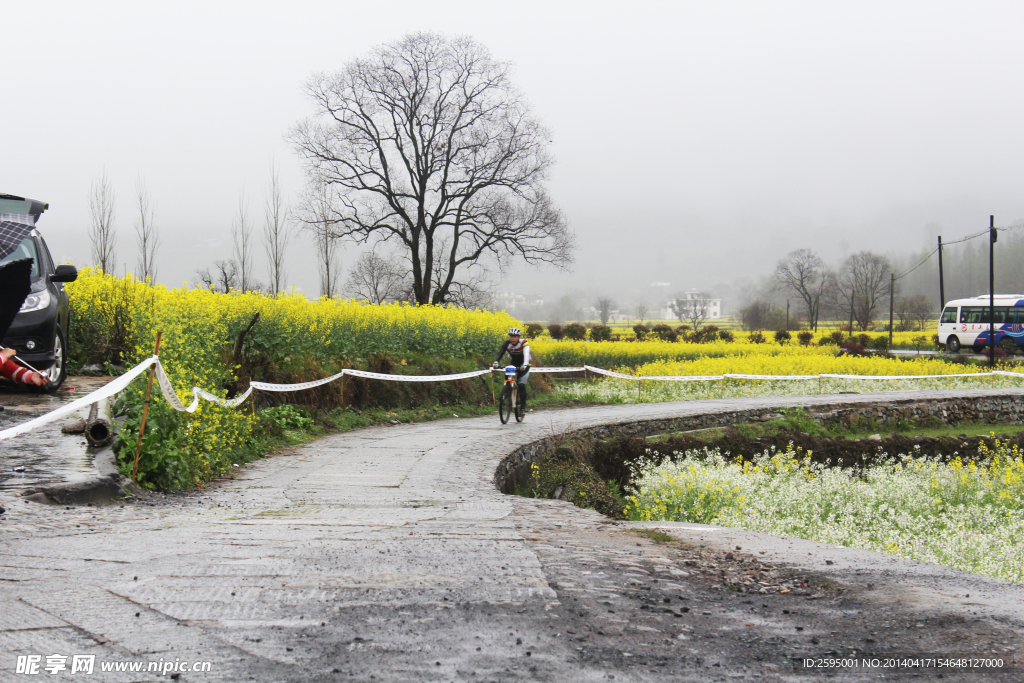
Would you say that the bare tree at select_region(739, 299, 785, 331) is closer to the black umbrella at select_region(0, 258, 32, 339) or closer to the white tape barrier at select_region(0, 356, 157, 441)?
the white tape barrier at select_region(0, 356, 157, 441)

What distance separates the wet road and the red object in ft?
9.85

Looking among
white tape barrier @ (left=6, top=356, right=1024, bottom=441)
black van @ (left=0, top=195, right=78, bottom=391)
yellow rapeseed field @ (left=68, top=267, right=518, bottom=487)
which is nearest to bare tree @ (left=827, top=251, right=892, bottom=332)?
white tape barrier @ (left=6, top=356, right=1024, bottom=441)

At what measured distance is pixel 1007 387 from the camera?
26.3 m

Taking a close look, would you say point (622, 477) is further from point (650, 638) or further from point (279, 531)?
point (650, 638)

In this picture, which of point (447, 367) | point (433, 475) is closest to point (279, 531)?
point (433, 475)

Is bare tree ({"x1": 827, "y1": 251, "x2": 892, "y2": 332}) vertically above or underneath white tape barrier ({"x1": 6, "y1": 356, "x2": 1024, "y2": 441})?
above

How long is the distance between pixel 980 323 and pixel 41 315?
5236 cm

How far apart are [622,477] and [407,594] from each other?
10310 mm

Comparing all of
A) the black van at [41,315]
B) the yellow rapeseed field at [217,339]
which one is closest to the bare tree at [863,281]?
the yellow rapeseed field at [217,339]

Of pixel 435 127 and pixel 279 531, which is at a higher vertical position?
pixel 435 127

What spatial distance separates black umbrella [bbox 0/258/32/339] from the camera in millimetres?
4070

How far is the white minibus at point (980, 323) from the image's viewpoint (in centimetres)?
4678

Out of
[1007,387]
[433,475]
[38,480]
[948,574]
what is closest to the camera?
[948,574]

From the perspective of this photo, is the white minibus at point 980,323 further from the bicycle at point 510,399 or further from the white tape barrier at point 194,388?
the bicycle at point 510,399
